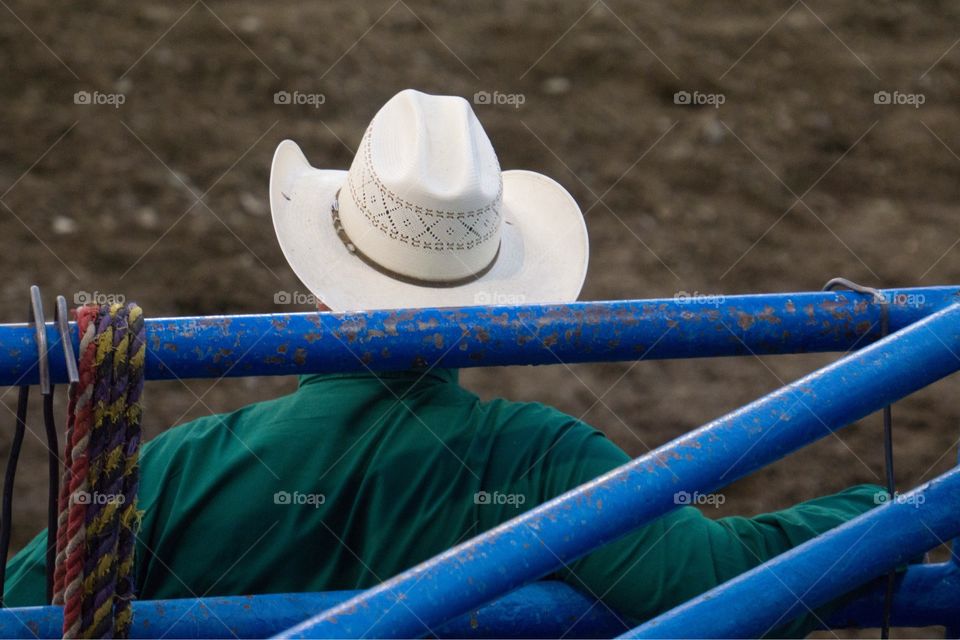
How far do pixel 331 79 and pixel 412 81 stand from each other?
0.31m

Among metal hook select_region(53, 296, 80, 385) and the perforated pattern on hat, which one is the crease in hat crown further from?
metal hook select_region(53, 296, 80, 385)

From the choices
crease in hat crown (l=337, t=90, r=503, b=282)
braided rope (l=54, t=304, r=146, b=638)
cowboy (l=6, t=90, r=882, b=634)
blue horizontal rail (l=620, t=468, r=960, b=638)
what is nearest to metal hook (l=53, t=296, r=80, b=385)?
braided rope (l=54, t=304, r=146, b=638)

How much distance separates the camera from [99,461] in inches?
62.8

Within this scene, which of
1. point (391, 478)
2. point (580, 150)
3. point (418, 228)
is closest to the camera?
point (391, 478)

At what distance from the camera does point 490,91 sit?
18.2 ft

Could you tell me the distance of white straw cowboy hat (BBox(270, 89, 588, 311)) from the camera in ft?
6.81

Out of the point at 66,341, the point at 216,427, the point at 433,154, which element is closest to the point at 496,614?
the point at 216,427

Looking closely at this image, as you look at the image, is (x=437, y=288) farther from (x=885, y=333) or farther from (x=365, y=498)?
(x=885, y=333)

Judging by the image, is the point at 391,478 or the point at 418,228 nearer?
the point at 391,478

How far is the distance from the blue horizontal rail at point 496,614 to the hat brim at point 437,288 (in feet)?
1.46

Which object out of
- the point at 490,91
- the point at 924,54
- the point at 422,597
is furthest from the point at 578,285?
the point at 924,54

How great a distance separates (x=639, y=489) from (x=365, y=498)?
52cm

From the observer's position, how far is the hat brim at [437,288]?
2072mm

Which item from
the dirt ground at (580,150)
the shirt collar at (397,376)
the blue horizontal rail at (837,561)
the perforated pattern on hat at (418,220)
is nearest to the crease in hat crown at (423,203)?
the perforated pattern on hat at (418,220)
